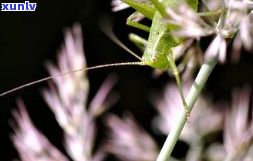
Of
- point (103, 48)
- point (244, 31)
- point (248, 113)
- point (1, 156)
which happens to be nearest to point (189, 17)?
point (244, 31)

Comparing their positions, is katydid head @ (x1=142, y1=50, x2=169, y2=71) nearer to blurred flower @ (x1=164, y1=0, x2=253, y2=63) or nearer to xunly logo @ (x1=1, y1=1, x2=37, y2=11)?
blurred flower @ (x1=164, y1=0, x2=253, y2=63)

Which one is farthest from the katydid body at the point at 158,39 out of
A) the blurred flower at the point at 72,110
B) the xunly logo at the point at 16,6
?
the xunly logo at the point at 16,6

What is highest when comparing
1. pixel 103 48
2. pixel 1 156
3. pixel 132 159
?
pixel 103 48

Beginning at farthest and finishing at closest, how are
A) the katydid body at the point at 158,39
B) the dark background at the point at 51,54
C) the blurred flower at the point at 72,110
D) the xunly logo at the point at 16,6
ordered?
the dark background at the point at 51,54 → the xunly logo at the point at 16,6 → the blurred flower at the point at 72,110 → the katydid body at the point at 158,39

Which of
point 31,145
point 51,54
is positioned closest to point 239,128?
point 31,145

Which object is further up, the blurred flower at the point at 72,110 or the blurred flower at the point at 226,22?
the blurred flower at the point at 226,22

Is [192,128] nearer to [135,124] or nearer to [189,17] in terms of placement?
[135,124]

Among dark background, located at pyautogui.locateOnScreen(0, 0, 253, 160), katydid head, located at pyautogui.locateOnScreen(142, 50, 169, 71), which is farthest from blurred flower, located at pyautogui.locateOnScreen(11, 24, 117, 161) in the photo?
dark background, located at pyautogui.locateOnScreen(0, 0, 253, 160)

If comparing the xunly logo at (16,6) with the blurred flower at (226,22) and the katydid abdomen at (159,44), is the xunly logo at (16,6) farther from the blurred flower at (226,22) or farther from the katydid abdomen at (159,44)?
the blurred flower at (226,22)
